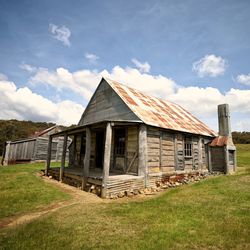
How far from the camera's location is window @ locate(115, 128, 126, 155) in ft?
38.4

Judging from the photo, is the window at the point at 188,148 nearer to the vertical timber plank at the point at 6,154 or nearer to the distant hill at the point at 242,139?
the vertical timber plank at the point at 6,154

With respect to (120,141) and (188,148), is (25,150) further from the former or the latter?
(188,148)

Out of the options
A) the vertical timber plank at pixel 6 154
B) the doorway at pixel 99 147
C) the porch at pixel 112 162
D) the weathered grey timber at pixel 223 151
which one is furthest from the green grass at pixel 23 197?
the vertical timber plank at pixel 6 154

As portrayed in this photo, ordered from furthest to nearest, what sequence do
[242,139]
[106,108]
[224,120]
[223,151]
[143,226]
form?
[242,139] → [224,120] → [223,151] → [106,108] → [143,226]

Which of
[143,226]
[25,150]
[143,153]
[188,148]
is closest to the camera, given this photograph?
[143,226]

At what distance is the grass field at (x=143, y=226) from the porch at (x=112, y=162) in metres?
1.83

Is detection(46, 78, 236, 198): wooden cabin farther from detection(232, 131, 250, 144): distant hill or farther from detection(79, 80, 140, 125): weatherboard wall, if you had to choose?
detection(232, 131, 250, 144): distant hill

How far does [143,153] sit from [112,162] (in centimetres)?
293

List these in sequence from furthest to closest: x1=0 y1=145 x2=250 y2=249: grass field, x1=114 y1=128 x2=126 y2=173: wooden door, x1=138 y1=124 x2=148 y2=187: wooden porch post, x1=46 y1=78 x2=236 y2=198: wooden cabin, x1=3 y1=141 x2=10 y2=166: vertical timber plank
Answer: x1=3 y1=141 x2=10 y2=166: vertical timber plank < x1=114 y1=128 x2=126 y2=173: wooden door < x1=138 y1=124 x2=148 y2=187: wooden porch post < x1=46 y1=78 x2=236 y2=198: wooden cabin < x1=0 y1=145 x2=250 y2=249: grass field

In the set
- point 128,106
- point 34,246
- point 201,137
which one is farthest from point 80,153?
point 34,246

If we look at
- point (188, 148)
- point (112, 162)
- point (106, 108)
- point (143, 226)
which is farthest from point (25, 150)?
point (143, 226)

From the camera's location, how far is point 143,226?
186 inches

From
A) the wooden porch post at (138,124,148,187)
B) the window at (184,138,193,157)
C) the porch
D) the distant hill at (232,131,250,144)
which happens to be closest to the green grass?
the porch

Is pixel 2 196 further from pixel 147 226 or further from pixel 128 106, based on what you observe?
pixel 128 106
